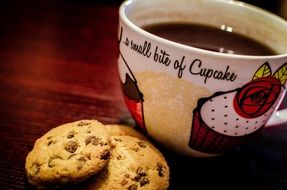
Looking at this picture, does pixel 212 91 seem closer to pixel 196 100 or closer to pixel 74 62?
pixel 196 100

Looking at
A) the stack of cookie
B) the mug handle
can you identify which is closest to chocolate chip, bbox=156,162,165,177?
the stack of cookie

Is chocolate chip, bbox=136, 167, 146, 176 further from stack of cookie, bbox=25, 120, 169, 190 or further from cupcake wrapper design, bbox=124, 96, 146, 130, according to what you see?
cupcake wrapper design, bbox=124, 96, 146, 130

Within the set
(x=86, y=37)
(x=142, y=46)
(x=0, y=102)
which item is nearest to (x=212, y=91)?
(x=142, y=46)

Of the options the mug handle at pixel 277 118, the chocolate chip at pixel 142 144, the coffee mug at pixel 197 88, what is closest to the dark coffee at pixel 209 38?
the coffee mug at pixel 197 88

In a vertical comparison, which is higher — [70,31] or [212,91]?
[212,91]

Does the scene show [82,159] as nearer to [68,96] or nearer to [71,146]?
[71,146]

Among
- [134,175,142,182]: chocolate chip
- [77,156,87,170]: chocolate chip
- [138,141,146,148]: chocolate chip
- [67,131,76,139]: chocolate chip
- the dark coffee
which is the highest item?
the dark coffee
